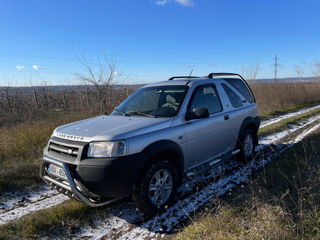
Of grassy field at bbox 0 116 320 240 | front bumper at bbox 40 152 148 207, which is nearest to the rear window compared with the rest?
grassy field at bbox 0 116 320 240

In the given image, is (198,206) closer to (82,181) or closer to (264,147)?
(82,181)

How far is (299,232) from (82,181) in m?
2.53

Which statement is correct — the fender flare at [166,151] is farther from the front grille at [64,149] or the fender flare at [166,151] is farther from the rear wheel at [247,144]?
the rear wheel at [247,144]

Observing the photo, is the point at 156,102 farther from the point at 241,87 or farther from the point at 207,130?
the point at 241,87

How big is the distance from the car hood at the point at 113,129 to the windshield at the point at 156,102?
9.7 inches

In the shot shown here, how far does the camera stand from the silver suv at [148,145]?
100.0 inches

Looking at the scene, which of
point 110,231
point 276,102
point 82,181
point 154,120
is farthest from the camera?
point 276,102

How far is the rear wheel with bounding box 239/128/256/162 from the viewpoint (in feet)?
15.1

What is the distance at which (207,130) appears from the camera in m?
3.63

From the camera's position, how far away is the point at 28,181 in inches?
163

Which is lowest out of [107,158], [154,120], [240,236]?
[240,236]

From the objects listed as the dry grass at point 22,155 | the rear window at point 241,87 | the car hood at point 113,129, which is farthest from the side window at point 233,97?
the dry grass at point 22,155

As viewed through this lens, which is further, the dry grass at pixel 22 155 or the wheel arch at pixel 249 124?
the wheel arch at pixel 249 124

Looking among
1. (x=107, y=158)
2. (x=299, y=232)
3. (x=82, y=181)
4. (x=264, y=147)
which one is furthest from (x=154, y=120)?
(x=264, y=147)
